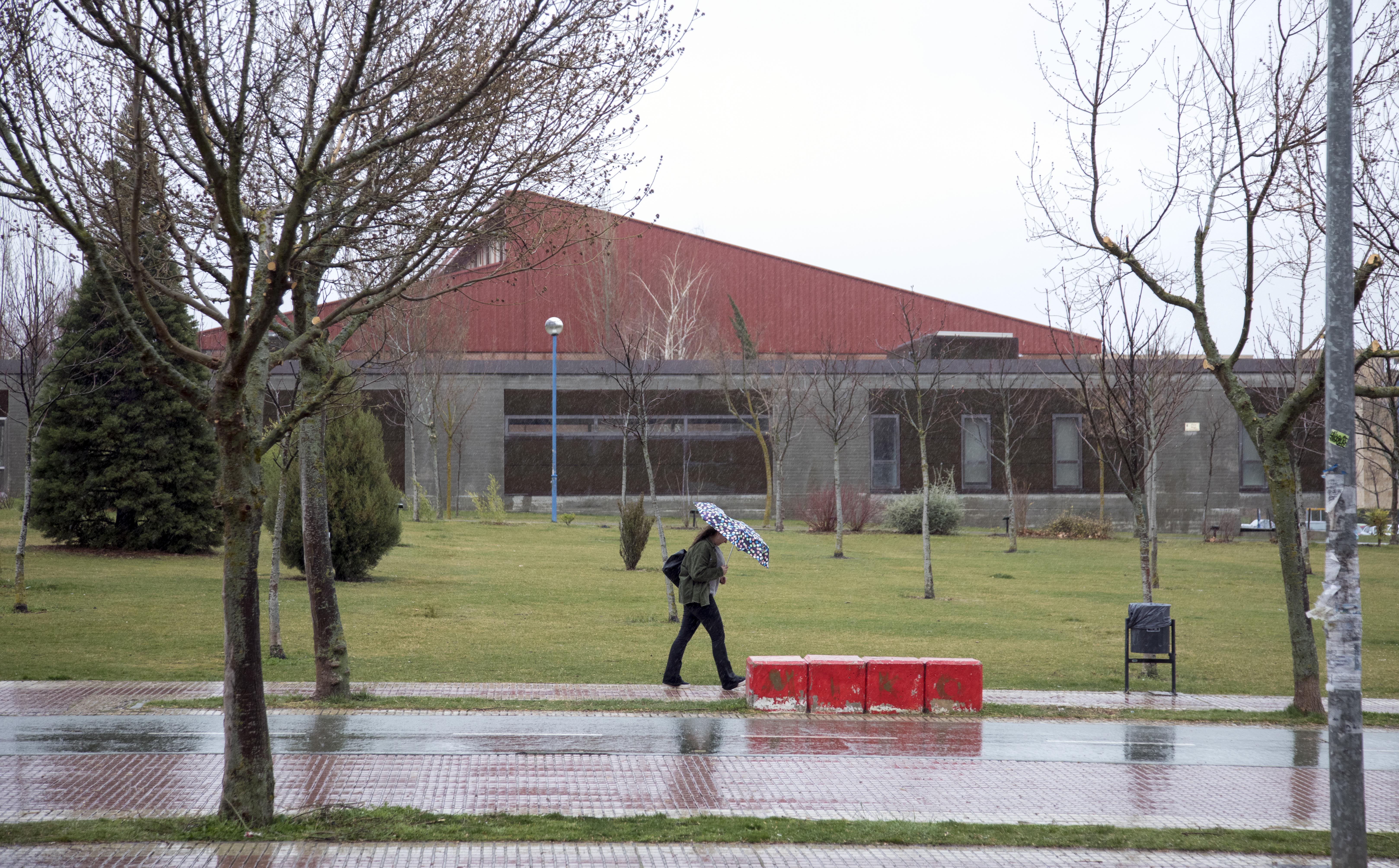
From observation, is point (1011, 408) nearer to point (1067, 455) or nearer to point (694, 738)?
point (1067, 455)

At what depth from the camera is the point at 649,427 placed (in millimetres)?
39156

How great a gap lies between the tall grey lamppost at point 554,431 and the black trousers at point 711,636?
22.7m

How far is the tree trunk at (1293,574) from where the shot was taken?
1091 centimetres

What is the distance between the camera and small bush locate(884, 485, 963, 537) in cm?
3578

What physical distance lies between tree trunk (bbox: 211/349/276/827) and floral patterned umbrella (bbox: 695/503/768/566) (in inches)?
210

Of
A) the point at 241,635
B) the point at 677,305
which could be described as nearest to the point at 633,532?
the point at 241,635

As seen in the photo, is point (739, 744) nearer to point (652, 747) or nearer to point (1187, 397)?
point (652, 747)

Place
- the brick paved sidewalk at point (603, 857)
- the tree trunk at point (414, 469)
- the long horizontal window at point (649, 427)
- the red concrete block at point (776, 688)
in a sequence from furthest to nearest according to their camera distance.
→ the long horizontal window at point (649, 427) → the tree trunk at point (414, 469) → the red concrete block at point (776, 688) → the brick paved sidewalk at point (603, 857)

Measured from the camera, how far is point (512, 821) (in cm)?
645

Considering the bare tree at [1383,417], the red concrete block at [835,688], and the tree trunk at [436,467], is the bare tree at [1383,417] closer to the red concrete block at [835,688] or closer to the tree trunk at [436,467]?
the red concrete block at [835,688]

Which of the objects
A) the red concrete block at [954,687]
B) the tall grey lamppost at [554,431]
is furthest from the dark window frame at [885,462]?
the red concrete block at [954,687]

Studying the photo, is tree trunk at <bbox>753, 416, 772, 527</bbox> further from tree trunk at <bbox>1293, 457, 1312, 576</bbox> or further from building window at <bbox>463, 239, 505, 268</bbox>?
building window at <bbox>463, 239, 505, 268</bbox>

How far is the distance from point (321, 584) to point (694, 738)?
3.91 meters

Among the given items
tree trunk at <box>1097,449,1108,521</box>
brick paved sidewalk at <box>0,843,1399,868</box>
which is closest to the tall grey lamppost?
tree trunk at <box>1097,449,1108,521</box>
